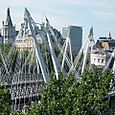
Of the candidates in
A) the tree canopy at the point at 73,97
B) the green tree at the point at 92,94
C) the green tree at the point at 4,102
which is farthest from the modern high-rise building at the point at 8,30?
the green tree at the point at 4,102

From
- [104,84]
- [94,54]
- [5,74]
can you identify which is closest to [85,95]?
[104,84]

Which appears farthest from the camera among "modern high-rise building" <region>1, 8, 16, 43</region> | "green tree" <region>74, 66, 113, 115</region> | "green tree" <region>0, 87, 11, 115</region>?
"modern high-rise building" <region>1, 8, 16, 43</region>

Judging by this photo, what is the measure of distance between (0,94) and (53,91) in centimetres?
354

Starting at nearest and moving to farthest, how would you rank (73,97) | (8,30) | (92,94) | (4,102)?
(4,102), (73,97), (92,94), (8,30)

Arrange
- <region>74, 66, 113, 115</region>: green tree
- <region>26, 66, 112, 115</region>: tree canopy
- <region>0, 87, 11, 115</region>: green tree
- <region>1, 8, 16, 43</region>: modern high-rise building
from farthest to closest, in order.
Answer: <region>1, 8, 16, 43</region>: modern high-rise building, <region>74, 66, 113, 115</region>: green tree, <region>26, 66, 112, 115</region>: tree canopy, <region>0, 87, 11, 115</region>: green tree

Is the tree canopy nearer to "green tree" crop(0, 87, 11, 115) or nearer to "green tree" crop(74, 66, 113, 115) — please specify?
"green tree" crop(74, 66, 113, 115)

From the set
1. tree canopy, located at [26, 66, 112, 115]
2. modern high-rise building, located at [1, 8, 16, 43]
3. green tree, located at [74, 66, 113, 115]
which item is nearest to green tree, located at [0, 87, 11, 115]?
tree canopy, located at [26, 66, 112, 115]

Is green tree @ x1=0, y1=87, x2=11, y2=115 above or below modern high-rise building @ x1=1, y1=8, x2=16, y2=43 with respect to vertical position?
above

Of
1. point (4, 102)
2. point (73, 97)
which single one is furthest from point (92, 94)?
point (4, 102)

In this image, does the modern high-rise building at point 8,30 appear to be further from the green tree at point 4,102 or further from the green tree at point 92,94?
the green tree at point 4,102

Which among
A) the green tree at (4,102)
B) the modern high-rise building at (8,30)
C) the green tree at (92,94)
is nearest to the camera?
the green tree at (4,102)

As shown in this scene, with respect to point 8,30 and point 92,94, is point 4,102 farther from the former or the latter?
point 8,30

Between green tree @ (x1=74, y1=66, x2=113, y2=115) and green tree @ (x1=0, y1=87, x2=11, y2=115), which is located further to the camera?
green tree @ (x1=74, y1=66, x2=113, y2=115)

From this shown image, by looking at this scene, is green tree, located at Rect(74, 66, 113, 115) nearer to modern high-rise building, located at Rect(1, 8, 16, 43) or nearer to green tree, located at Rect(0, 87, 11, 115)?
green tree, located at Rect(0, 87, 11, 115)
